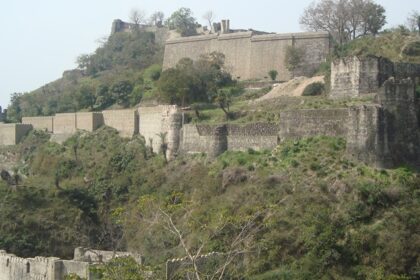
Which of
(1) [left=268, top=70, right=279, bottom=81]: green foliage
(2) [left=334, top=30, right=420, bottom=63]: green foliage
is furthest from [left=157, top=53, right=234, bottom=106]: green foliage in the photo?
(2) [left=334, top=30, right=420, bottom=63]: green foliage

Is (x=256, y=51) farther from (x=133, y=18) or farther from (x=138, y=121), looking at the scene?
(x=133, y=18)

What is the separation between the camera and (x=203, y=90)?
149 feet

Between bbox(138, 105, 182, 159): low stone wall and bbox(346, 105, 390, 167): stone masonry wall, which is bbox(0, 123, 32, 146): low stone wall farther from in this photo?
bbox(346, 105, 390, 167): stone masonry wall

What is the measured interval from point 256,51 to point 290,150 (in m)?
20.0

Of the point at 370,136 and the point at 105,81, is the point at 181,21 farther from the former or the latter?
the point at 370,136

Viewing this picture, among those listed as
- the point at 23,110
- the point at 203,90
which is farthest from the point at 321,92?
the point at 23,110

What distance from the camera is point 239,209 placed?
31344mm

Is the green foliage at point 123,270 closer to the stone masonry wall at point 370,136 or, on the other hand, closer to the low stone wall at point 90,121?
the stone masonry wall at point 370,136

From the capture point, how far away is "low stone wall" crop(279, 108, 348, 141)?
33.3 m

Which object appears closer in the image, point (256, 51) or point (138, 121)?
point (138, 121)

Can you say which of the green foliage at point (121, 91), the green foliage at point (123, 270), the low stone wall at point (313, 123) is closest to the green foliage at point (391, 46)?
the low stone wall at point (313, 123)

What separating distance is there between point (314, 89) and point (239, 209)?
38.4ft

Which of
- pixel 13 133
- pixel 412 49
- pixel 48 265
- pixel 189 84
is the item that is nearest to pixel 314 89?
pixel 412 49

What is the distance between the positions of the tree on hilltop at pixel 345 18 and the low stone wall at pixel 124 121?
12.4 m
